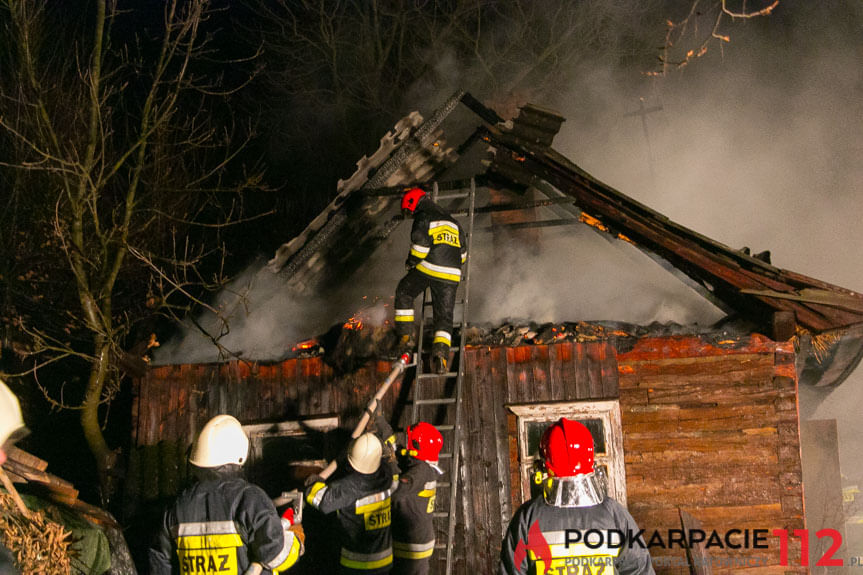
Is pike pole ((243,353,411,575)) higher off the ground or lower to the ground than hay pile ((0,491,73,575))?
higher

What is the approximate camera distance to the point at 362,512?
18.3 feet

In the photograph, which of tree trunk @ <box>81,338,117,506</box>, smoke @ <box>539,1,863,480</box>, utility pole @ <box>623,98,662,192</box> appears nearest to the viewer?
tree trunk @ <box>81,338,117,506</box>

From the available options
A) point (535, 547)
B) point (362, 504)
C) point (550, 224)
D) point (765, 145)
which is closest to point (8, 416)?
point (535, 547)

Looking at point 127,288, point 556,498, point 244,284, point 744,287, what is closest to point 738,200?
point 744,287

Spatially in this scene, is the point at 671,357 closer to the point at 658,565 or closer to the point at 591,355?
the point at 591,355

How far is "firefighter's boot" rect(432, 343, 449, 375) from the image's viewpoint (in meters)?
6.91

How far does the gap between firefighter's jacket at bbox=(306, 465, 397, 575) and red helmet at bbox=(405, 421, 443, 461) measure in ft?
1.04

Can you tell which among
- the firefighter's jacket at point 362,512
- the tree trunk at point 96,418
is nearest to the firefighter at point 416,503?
the firefighter's jacket at point 362,512

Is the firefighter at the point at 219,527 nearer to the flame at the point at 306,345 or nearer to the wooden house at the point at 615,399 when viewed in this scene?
the wooden house at the point at 615,399

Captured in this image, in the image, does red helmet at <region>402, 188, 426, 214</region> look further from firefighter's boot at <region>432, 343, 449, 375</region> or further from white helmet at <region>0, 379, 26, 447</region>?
white helmet at <region>0, 379, 26, 447</region>

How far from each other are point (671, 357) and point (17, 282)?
8.94 meters

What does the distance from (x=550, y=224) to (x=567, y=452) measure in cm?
622

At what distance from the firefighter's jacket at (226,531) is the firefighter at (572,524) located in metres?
1.51

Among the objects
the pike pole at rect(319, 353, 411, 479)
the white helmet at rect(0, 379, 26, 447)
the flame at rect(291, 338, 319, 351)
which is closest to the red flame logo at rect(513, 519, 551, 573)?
the pike pole at rect(319, 353, 411, 479)
